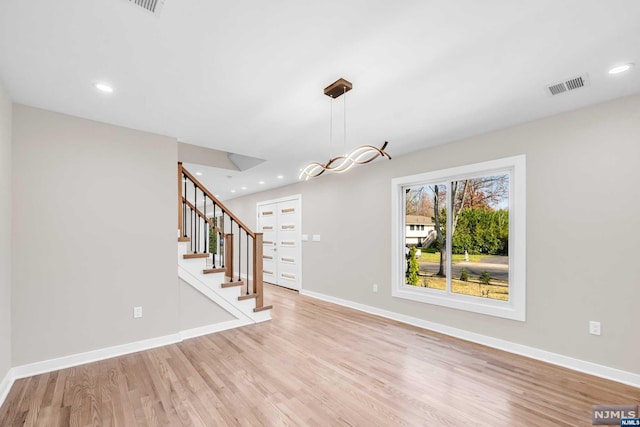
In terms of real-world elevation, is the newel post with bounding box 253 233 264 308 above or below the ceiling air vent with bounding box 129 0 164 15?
below

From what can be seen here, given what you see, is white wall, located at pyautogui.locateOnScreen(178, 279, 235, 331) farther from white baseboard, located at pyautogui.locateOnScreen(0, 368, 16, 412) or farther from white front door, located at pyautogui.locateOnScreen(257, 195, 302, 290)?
white front door, located at pyautogui.locateOnScreen(257, 195, 302, 290)

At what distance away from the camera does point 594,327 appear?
2648 millimetres

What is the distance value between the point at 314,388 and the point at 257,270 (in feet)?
6.98

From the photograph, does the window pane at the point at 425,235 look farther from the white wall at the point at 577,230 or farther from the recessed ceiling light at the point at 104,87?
the recessed ceiling light at the point at 104,87

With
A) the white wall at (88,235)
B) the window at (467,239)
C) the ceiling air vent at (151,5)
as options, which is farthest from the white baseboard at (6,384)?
the window at (467,239)

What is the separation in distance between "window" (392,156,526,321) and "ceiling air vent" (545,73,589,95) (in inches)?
33.3

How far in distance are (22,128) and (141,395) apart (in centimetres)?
270

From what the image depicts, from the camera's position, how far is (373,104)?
267 centimetres

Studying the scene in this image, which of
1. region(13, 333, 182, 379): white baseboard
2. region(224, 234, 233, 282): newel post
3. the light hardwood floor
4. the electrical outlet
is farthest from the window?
region(13, 333, 182, 379): white baseboard

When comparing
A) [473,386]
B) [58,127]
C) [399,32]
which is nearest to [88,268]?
[58,127]

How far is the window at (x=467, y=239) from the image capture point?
3203 mm

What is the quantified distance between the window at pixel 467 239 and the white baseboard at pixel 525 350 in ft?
0.99

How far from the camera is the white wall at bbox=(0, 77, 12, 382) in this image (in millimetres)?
2350

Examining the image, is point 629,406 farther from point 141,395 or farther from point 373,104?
point 141,395
